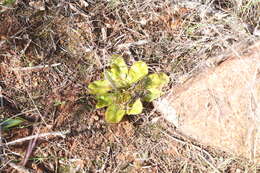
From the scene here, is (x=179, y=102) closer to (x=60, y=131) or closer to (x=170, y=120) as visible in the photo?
(x=170, y=120)

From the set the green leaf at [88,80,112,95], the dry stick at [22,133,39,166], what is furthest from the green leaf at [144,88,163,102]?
the dry stick at [22,133,39,166]

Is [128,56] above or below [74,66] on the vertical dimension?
above

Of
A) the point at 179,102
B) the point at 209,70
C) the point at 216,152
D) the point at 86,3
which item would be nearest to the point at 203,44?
the point at 209,70

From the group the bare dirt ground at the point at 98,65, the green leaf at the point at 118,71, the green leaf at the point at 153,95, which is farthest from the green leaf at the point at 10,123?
the green leaf at the point at 153,95

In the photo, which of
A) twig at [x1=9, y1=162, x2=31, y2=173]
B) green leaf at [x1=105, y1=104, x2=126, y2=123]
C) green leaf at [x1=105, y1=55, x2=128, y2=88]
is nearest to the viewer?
twig at [x1=9, y1=162, x2=31, y2=173]

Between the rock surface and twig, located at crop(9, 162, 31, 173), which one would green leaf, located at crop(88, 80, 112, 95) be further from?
twig, located at crop(9, 162, 31, 173)

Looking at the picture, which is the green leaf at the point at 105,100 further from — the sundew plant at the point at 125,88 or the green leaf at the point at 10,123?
the green leaf at the point at 10,123

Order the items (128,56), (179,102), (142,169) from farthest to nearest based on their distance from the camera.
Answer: (128,56), (179,102), (142,169)
